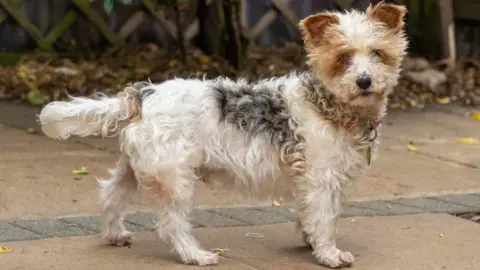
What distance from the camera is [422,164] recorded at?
822 centimetres

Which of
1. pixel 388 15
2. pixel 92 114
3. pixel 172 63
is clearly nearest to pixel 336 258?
pixel 388 15

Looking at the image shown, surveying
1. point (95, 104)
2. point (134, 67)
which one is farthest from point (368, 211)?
point (134, 67)

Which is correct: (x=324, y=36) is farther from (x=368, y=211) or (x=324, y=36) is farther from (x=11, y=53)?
(x=11, y=53)

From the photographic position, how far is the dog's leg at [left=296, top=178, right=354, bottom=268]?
543 centimetres

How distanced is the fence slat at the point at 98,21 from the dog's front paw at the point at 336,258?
24.2 feet

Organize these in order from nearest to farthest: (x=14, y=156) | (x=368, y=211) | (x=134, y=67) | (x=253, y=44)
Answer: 1. (x=368, y=211)
2. (x=14, y=156)
3. (x=134, y=67)
4. (x=253, y=44)

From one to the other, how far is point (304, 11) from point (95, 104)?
8.19m

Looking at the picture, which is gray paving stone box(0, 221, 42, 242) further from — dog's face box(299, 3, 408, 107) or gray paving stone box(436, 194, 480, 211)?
gray paving stone box(436, 194, 480, 211)

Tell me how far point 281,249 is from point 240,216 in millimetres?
700

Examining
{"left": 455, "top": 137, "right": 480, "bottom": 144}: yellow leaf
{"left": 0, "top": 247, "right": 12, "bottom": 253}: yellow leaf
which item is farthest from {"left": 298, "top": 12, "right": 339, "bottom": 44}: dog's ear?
{"left": 455, "top": 137, "right": 480, "bottom": 144}: yellow leaf

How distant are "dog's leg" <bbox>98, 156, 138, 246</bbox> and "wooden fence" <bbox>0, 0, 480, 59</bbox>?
6542 millimetres

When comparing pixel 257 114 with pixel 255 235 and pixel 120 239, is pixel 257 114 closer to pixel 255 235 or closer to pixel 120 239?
pixel 255 235

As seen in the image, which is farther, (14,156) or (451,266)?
(14,156)

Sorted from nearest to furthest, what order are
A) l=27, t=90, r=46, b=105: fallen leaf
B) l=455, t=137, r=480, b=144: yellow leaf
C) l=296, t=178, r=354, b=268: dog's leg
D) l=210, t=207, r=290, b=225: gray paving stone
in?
l=296, t=178, r=354, b=268: dog's leg
l=210, t=207, r=290, b=225: gray paving stone
l=455, t=137, r=480, b=144: yellow leaf
l=27, t=90, r=46, b=105: fallen leaf
